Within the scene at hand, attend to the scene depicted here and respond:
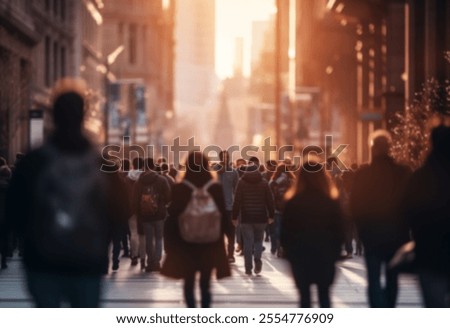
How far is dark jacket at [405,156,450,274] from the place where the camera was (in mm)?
8164

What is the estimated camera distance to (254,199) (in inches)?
715

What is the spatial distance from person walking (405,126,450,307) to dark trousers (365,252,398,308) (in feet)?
7.99

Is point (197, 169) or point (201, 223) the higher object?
point (197, 169)

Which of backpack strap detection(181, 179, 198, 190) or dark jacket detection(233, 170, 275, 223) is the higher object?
backpack strap detection(181, 179, 198, 190)

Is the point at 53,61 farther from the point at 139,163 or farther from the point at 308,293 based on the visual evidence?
the point at 308,293

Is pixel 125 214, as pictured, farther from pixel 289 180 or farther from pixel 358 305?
pixel 289 180

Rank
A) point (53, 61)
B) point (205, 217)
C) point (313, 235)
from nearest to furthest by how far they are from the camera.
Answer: point (313, 235)
point (205, 217)
point (53, 61)

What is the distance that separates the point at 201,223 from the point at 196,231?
0.29 feet

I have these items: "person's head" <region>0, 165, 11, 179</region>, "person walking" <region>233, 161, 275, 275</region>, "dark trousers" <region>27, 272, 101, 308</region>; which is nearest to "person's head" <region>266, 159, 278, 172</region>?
"person's head" <region>0, 165, 11, 179</region>

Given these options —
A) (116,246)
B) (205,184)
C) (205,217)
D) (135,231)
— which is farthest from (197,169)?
(135,231)

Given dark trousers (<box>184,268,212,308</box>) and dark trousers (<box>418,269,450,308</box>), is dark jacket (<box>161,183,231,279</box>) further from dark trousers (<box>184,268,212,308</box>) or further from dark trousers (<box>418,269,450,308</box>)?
dark trousers (<box>418,269,450,308</box>)

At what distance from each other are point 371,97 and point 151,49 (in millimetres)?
99031

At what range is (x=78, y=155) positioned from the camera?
22.1 feet

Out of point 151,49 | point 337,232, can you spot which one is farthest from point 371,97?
point 151,49
